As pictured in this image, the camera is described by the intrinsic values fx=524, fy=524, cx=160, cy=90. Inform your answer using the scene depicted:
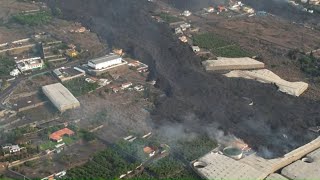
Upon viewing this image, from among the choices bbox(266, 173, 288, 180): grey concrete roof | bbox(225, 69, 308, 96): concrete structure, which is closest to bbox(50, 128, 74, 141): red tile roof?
bbox(266, 173, 288, 180): grey concrete roof

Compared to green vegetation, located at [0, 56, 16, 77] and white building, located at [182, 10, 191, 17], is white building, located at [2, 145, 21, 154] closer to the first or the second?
green vegetation, located at [0, 56, 16, 77]

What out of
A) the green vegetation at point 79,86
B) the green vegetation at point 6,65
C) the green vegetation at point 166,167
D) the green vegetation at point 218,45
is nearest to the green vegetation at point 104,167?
the green vegetation at point 166,167

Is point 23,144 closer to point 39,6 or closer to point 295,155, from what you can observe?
point 295,155

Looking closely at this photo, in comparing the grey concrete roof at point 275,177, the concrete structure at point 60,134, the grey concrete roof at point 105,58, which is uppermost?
the grey concrete roof at point 105,58

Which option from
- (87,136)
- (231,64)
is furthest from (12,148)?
(231,64)

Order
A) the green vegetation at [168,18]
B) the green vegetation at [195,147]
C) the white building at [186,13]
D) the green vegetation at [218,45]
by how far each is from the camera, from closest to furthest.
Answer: the green vegetation at [195,147] → the green vegetation at [218,45] → the green vegetation at [168,18] → the white building at [186,13]

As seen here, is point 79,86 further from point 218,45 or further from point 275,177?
point 275,177

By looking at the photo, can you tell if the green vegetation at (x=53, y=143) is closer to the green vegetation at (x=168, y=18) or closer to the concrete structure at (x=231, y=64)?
the concrete structure at (x=231, y=64)
